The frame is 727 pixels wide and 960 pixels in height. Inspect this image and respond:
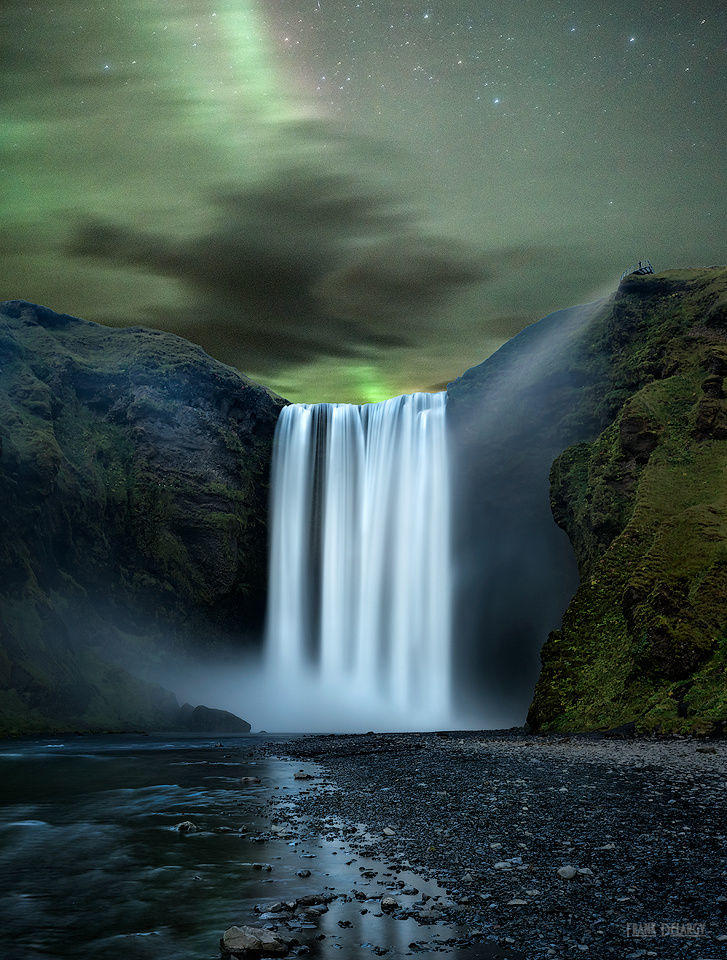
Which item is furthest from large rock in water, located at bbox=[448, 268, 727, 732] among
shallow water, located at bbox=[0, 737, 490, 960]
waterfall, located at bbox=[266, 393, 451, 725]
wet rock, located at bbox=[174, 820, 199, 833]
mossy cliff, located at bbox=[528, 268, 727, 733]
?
wet rock, located at bbox=[174, 820, 199, 833]

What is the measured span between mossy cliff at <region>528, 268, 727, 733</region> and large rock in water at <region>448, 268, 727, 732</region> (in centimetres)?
7

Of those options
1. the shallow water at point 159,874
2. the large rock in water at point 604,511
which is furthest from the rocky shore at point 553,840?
the large rock in water at point 604,511

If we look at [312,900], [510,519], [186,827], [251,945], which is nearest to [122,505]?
[510,519]

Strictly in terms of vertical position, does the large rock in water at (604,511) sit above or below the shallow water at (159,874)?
above

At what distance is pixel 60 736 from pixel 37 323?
4235cm

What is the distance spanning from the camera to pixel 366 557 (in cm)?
5566

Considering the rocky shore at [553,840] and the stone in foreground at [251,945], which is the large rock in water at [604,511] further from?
the stone in foreground at [251,945]

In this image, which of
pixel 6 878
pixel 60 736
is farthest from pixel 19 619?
pixel 6 878

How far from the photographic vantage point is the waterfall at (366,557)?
2064 inches

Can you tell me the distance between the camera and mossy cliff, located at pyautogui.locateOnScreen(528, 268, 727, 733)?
82.5 ft

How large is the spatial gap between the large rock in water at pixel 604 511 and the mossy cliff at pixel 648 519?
0.07 m

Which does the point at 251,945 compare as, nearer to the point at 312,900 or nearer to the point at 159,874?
the point at 312,900

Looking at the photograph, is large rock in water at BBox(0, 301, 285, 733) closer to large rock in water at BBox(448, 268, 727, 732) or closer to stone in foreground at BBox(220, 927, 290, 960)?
large rock in water at BBox(448, 268, 727, 732)

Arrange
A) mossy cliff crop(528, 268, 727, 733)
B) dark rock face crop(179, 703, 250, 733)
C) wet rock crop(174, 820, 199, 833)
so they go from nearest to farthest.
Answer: wet rock crop(174, 820, 199, 833), mossy cliff crop(528, 268, 727, 733), dark rock face crop(179, 703, 250, 733)
